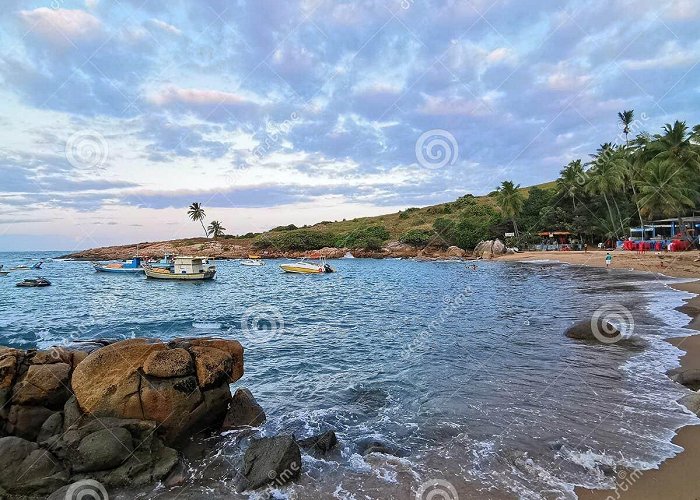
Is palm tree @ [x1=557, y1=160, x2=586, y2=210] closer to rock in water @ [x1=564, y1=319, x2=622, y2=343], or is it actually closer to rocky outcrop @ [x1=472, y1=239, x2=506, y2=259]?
→ rocky outcrop @ [x1=472, y1=239, x2=506, y2=259]

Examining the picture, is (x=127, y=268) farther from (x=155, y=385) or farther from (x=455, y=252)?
(x=155, y=385)

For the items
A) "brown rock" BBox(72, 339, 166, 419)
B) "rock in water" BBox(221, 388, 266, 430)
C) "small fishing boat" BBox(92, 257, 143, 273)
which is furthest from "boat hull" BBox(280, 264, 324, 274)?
"brown rock" BBox(72, 339, 166, 419)

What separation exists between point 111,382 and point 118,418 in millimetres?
883

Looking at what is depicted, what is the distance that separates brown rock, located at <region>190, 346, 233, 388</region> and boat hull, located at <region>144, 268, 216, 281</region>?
5567 cm

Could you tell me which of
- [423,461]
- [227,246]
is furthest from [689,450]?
[227,246]

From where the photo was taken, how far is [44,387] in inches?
410

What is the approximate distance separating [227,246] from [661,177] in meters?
137

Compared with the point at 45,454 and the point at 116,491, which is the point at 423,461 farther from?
the point at 45,454

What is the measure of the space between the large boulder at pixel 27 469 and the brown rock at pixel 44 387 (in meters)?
1.42

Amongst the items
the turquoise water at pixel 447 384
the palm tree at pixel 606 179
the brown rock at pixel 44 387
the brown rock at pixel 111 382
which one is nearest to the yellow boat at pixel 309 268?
the turquoise water at pixel 447 384

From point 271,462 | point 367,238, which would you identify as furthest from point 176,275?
point 367,238

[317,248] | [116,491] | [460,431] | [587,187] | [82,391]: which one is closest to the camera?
[116,491]

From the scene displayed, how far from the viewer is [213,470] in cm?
929

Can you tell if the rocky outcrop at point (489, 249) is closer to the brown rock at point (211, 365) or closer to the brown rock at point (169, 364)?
the brown rock at point (211, 365)
